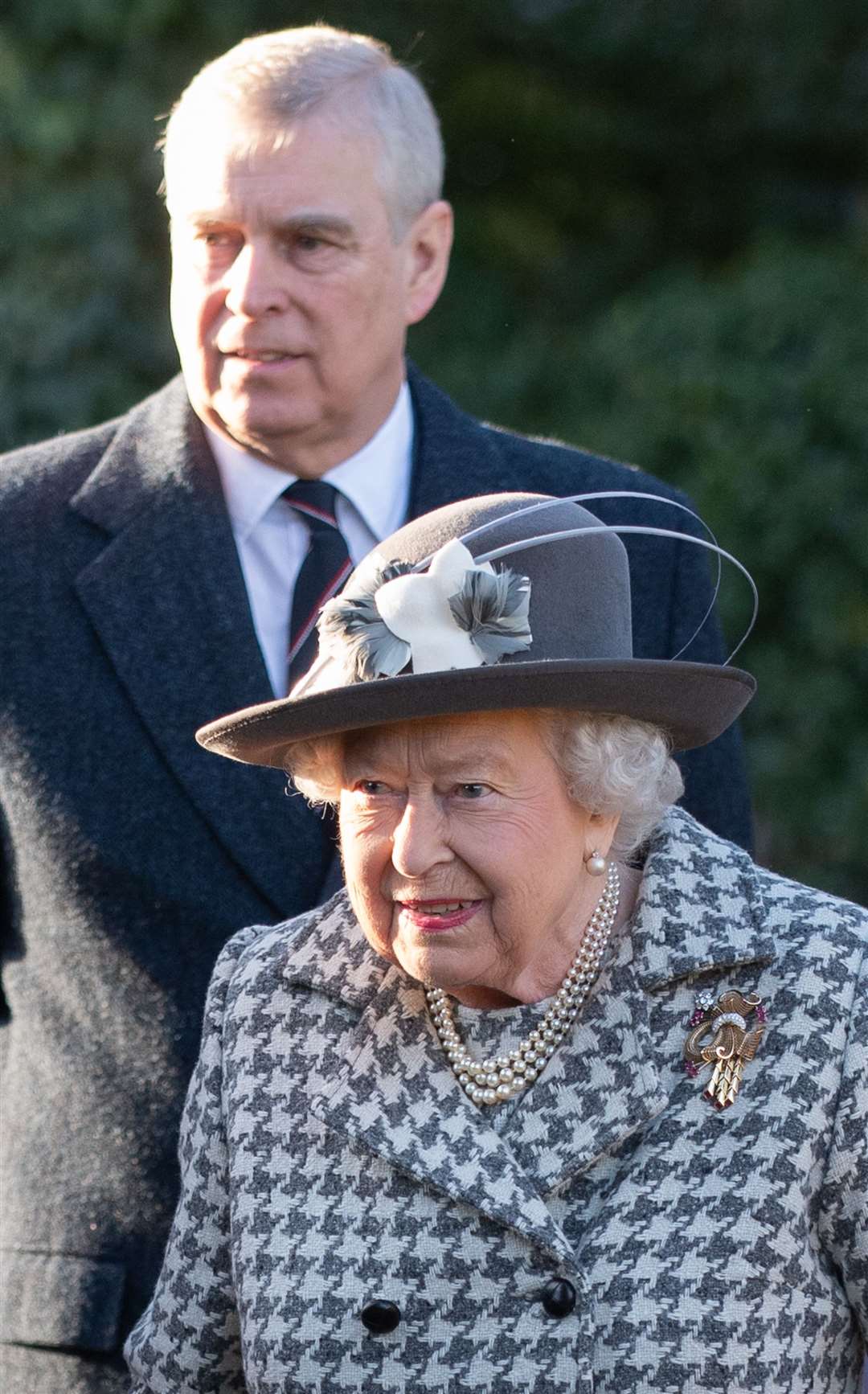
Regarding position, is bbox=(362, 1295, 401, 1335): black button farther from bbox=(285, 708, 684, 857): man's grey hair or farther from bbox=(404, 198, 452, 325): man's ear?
bbox=(404, 198, 452, 325): man's ear

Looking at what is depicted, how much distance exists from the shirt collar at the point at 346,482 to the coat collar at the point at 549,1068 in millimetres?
931

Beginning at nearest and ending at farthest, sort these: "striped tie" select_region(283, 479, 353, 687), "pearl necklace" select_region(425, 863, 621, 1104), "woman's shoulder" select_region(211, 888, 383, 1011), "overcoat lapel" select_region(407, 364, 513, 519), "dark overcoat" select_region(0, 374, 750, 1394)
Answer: "pearl necklace" select_region(425, 863, 621, 1104) < "woman's shoulder" select_region(211, 888, 383, 1011) < "dark overcoat" select_region(0, 374, 750, 1394) < "striped tie" select_region(283, 479, 353, 687) < "overcoat lapel" select_region(407, 364, 513, 519)

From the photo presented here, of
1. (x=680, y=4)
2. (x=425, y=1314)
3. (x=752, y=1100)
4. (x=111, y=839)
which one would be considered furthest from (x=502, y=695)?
(x=680, y=4)

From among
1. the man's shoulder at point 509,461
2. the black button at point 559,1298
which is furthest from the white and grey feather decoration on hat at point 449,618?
the man's shoulder at point 509,461

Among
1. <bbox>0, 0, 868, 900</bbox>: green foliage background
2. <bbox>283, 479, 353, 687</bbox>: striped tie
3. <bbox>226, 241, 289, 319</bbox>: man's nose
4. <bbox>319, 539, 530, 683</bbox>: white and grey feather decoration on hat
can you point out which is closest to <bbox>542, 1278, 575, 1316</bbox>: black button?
<bbox>319, 539, 530, 683</bbox>: white and grey feather decoration on hat

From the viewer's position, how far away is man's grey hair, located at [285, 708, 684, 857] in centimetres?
231

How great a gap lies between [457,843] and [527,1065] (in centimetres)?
34

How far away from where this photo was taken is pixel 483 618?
2.24 m

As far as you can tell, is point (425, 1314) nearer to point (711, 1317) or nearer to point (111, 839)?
point (711, 1317)

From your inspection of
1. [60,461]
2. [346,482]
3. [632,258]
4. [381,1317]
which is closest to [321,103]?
[346,482]

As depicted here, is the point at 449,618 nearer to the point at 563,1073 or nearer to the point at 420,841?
the point at 420,841

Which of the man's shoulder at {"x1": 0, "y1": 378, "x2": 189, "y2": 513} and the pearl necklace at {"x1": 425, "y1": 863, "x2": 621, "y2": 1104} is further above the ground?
the man's shoulder at {"x1": 0, "y1": 378, "x2": 189, "y2": 513}

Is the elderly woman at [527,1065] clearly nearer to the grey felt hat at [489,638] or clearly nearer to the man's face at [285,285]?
the grey felt hat at [489,638]

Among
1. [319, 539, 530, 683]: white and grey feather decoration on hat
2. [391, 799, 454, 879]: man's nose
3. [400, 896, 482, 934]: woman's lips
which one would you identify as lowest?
[400, 896, 482, 934]: woman's lips
